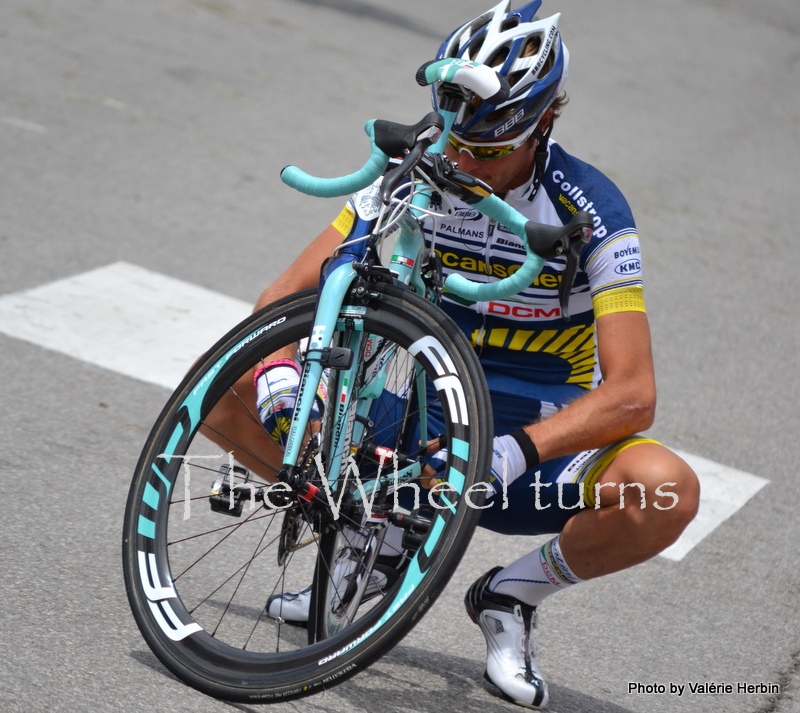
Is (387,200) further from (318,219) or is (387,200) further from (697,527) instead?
(318,219)

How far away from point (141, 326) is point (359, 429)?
2630 millimetres

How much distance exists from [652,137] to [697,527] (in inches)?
265

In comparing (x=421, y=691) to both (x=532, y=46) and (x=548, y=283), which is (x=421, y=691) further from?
(x=532, y=46)

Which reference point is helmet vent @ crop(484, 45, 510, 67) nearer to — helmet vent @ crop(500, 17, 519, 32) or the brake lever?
helmet vent @ crop(500, 17, 519, 32)

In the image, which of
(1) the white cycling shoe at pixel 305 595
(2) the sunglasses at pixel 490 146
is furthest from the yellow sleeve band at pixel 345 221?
(1) the white cycling shoe at pixel 305 595

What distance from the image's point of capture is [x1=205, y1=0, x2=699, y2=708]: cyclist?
2.77 metres

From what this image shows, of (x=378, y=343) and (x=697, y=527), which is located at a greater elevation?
(x=378, y=343)

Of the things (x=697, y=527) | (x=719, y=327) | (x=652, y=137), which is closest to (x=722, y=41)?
(x=652, y=137)

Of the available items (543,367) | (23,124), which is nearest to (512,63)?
(543,367)

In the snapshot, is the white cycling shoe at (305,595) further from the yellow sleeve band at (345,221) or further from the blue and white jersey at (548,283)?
the yellow sleeve band at (345,221)

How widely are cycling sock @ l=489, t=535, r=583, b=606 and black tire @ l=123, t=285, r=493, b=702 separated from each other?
0.38 m

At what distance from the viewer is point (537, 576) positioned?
3029 millimetres

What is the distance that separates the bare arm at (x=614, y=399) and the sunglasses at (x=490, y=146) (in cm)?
53

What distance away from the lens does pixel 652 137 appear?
402 inches
